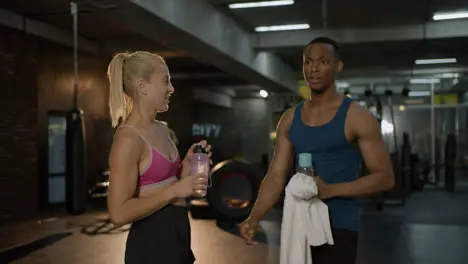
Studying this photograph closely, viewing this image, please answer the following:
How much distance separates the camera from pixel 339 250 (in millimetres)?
1675

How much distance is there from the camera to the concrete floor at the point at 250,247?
446 centimetres

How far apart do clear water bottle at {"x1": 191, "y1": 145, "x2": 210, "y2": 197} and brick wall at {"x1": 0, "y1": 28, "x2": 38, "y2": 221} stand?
5444mm

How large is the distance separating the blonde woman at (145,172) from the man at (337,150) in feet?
1.28

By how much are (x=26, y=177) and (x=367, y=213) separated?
4592 millimetres

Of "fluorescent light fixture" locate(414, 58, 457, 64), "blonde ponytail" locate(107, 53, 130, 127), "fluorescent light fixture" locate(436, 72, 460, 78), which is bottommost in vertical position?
"blonde ponytail" locate(107, 53, 130, 127)

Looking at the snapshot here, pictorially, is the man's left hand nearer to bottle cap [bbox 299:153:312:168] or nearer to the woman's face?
bottle cap [bbox 299:153:312:168]

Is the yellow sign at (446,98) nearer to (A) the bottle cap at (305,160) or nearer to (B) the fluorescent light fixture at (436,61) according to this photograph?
(B) the fluorescent light fixture at (436,61)

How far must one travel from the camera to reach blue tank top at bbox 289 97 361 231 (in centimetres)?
167

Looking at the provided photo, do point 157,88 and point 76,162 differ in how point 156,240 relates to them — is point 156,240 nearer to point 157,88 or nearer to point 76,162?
point 157,88

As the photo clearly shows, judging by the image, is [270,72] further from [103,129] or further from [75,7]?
[75,7]

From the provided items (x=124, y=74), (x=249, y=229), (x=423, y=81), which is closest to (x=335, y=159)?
(x=249, y=229)

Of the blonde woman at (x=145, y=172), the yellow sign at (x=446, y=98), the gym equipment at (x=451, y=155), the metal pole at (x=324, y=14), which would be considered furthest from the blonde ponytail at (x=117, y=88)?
the yellow sign at (x=446, y=98)

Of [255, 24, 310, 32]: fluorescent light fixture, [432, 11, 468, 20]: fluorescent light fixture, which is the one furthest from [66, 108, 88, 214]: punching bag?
[432, 11, 468, 20]: fluorescent light fixture

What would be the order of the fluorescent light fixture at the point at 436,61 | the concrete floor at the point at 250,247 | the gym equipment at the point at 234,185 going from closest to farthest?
1. the concrete floor at the point at 250,247
2. the gym equipment at the point at 234,185
3. the fluorescent light fixture at the point at 436,61
